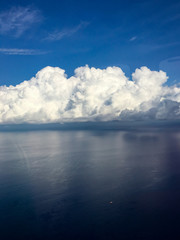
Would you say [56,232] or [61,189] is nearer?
[56,232]

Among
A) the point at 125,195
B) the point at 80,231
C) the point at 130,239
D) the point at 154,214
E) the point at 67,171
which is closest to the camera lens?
the point at 130,239

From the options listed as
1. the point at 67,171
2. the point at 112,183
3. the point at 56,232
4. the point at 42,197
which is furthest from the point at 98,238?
the point at 67,171

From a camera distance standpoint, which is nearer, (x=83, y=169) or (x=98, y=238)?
(x=98, y=238)

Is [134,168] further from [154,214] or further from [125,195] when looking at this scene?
[154,214]

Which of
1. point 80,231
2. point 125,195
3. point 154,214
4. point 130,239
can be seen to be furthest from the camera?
point 125,195

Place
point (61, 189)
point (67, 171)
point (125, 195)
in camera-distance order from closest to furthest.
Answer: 1. point (125, 195)
2. point (61, 189)
3. point (67, 171)

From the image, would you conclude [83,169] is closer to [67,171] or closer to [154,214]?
[67,171]

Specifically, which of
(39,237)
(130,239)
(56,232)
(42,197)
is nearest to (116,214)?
(130,239)

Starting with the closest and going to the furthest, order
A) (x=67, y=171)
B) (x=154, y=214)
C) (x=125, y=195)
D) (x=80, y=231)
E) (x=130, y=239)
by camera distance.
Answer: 1. (x=130, y=239)
2. (x=80, y=231)
3. (x=154, y=214)
4. (x=125, y=195)
5. (x=67, y=171)
